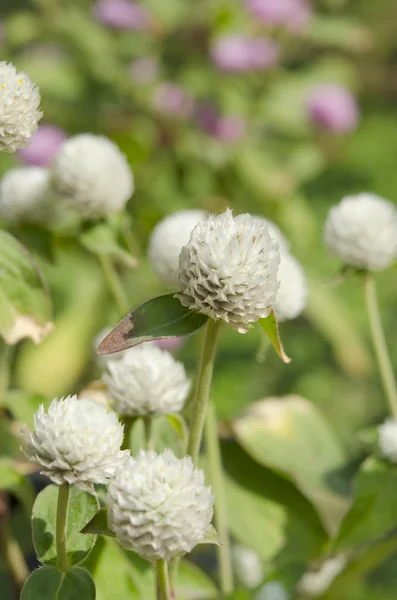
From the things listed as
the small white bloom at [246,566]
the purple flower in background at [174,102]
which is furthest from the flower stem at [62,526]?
the purple flower in background at [174,102]

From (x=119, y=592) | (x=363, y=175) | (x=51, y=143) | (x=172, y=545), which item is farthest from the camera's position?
(x=363, y=175)

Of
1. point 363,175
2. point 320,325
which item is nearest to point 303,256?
point 320,325

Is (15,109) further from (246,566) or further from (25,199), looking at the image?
(246,566)

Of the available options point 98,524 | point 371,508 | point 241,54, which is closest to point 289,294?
point 371,508

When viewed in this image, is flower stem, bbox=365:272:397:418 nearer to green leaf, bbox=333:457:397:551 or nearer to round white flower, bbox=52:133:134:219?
green leaf, bbox=333:457:397:551

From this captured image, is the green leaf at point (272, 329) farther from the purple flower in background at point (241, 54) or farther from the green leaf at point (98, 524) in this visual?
the purple flower in background at point (241, 54)

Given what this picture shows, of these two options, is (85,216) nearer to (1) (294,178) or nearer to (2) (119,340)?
(2) (119,340)

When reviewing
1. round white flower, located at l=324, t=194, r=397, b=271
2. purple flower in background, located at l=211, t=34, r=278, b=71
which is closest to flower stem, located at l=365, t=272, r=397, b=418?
round white flower, located at l=324, t=194, r=397, b=271
